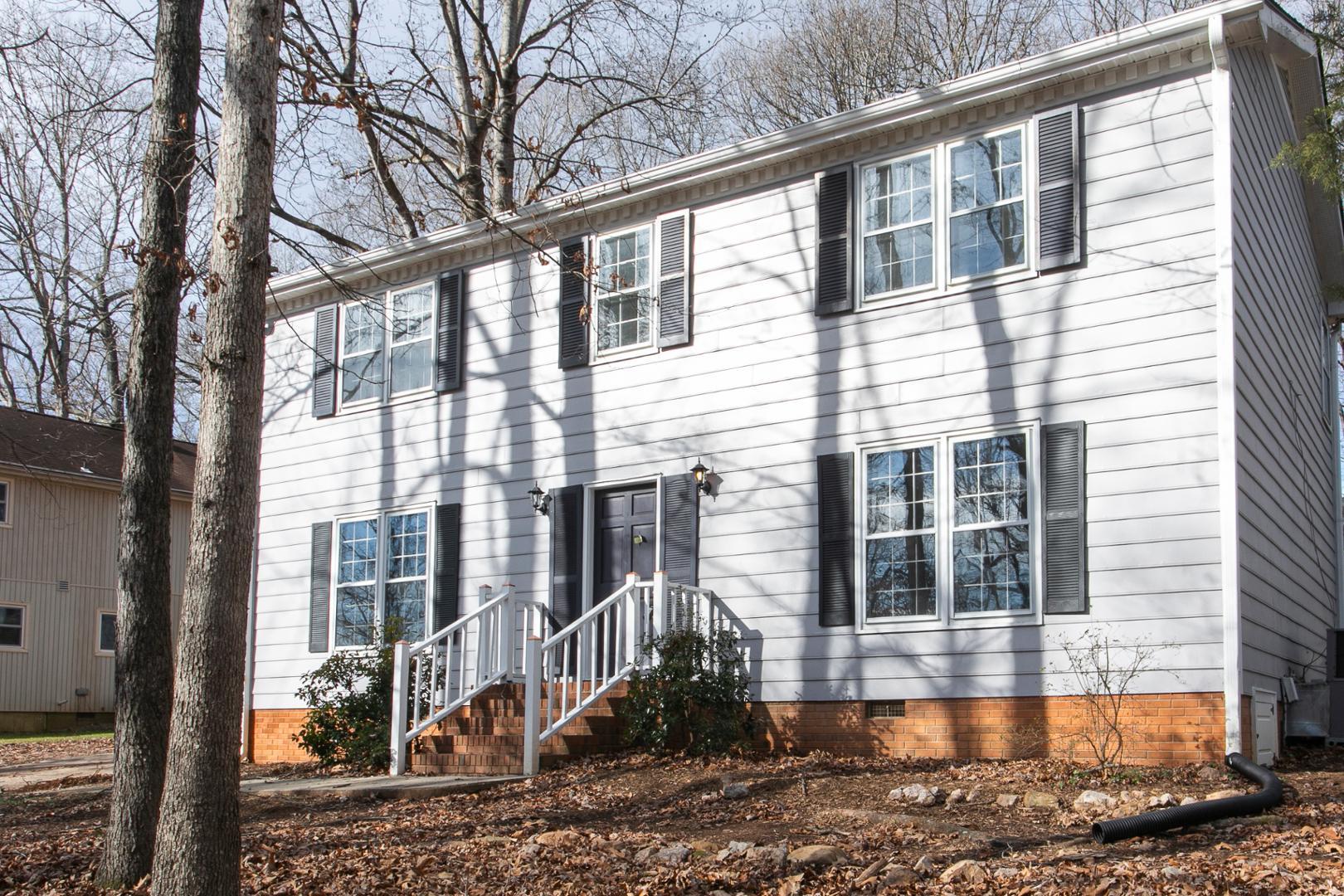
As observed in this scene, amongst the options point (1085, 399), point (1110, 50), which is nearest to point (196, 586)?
point (1085, 399)

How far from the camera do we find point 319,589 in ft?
48.2

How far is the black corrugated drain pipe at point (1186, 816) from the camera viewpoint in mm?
6422

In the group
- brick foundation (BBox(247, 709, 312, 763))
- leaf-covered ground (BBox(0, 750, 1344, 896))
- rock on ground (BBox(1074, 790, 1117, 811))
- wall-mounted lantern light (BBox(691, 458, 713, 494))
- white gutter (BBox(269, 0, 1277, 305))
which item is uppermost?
white gutter (BBox(269, 0, 1277, 305))

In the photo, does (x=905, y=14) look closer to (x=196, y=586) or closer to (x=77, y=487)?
(x=77, y=487)

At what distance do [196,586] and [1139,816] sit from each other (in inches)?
187

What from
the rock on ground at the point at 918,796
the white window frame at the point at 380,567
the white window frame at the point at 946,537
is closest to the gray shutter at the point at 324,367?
the white window frame at the point at 380,567

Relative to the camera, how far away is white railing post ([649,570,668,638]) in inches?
442

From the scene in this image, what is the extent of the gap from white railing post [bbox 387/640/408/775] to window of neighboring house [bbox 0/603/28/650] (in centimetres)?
1584

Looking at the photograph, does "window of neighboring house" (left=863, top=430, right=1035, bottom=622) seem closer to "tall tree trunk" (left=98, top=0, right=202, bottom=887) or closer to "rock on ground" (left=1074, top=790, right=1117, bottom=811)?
"rock on ground" (left=1074, top=790, right=1117, bottom=811)

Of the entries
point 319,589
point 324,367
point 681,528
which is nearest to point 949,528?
point 681,528

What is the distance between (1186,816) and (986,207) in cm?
543

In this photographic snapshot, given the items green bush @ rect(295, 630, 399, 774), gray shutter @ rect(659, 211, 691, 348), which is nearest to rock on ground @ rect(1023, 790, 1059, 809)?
gray shutter @ rect(659, 211, 691, 348)

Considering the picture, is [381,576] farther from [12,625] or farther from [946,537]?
[12,625]

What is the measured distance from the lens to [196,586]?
6020 millimetres
